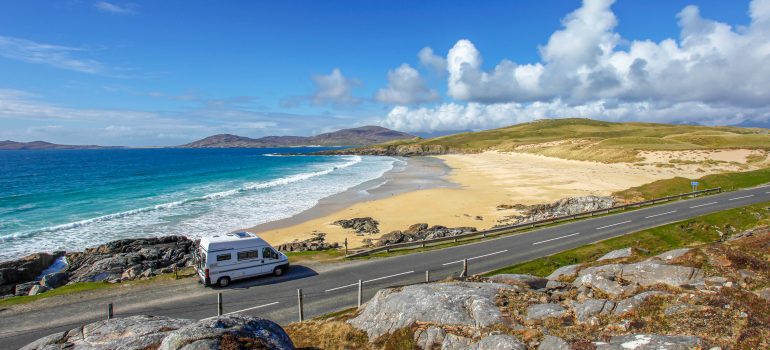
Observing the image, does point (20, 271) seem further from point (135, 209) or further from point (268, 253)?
point (135, 209)

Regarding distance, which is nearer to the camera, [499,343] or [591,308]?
[499,343]

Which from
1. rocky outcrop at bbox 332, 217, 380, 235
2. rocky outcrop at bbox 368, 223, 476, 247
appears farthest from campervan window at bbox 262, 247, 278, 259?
rocky outcrop at bbox 332, 217, 380, 235

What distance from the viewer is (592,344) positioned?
7.98 metres

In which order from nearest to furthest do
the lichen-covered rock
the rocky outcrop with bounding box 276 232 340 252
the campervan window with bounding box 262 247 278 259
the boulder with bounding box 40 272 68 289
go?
the lichen-covered rock < the campervan window with bounding box 262 247 278 259 < the boulder with bounding box 40 272 68 289 < the rocky outcrop with bounding box 276 232 340 252

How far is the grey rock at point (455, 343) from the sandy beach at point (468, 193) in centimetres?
2358

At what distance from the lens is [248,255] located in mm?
20734

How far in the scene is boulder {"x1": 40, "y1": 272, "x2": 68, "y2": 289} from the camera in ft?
69.9

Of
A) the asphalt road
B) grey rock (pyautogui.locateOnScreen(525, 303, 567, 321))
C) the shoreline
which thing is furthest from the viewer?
the shoreline

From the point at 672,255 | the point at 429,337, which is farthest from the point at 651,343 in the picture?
the point at 672,255

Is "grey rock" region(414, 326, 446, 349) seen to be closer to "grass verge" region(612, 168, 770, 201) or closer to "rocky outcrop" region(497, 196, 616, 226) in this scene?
"rocky outcrop" region(497, 196, 616, 226)

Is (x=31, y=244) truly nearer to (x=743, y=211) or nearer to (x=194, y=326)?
(x=194, y=326)

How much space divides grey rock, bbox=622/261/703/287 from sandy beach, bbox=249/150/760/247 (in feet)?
75.7

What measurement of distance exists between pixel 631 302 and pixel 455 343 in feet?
15.7

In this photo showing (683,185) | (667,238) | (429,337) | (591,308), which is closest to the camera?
(429,337)
